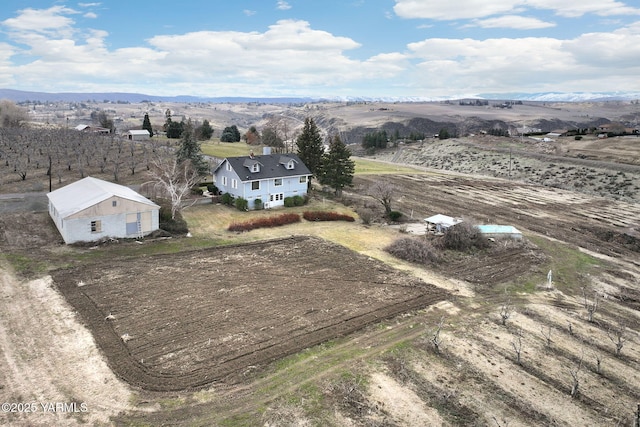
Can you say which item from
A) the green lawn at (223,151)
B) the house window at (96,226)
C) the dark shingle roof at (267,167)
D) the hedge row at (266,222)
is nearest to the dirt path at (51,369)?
the house window at (96,226)

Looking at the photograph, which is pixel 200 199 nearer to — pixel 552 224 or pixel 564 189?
pixel 552 224

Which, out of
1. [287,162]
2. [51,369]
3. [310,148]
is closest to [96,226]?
[51,369]

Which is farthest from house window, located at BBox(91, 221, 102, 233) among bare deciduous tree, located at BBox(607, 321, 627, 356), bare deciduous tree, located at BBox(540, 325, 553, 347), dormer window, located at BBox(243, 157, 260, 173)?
bare deciduous tree, located at BBox(607, 321, 627, 356)

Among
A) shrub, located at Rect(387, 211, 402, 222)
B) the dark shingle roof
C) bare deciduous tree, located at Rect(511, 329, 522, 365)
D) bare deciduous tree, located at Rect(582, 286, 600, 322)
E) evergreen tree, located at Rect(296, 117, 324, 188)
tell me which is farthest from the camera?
evergreen tree, located at Rect(296, 117, 324, 188)

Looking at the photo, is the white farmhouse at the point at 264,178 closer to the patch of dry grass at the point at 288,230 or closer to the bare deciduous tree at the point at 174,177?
the patch of dry grass at the point at 288,230

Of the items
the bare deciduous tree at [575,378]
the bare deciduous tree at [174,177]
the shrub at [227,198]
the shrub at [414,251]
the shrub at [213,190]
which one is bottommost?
the bare deciduous tree at [575,378]

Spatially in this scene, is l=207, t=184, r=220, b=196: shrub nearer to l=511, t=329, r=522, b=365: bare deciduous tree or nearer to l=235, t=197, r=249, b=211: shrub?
l=235, t=197, r=249, b=211: shrub

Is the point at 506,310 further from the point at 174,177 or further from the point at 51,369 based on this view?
the point at 174,177
